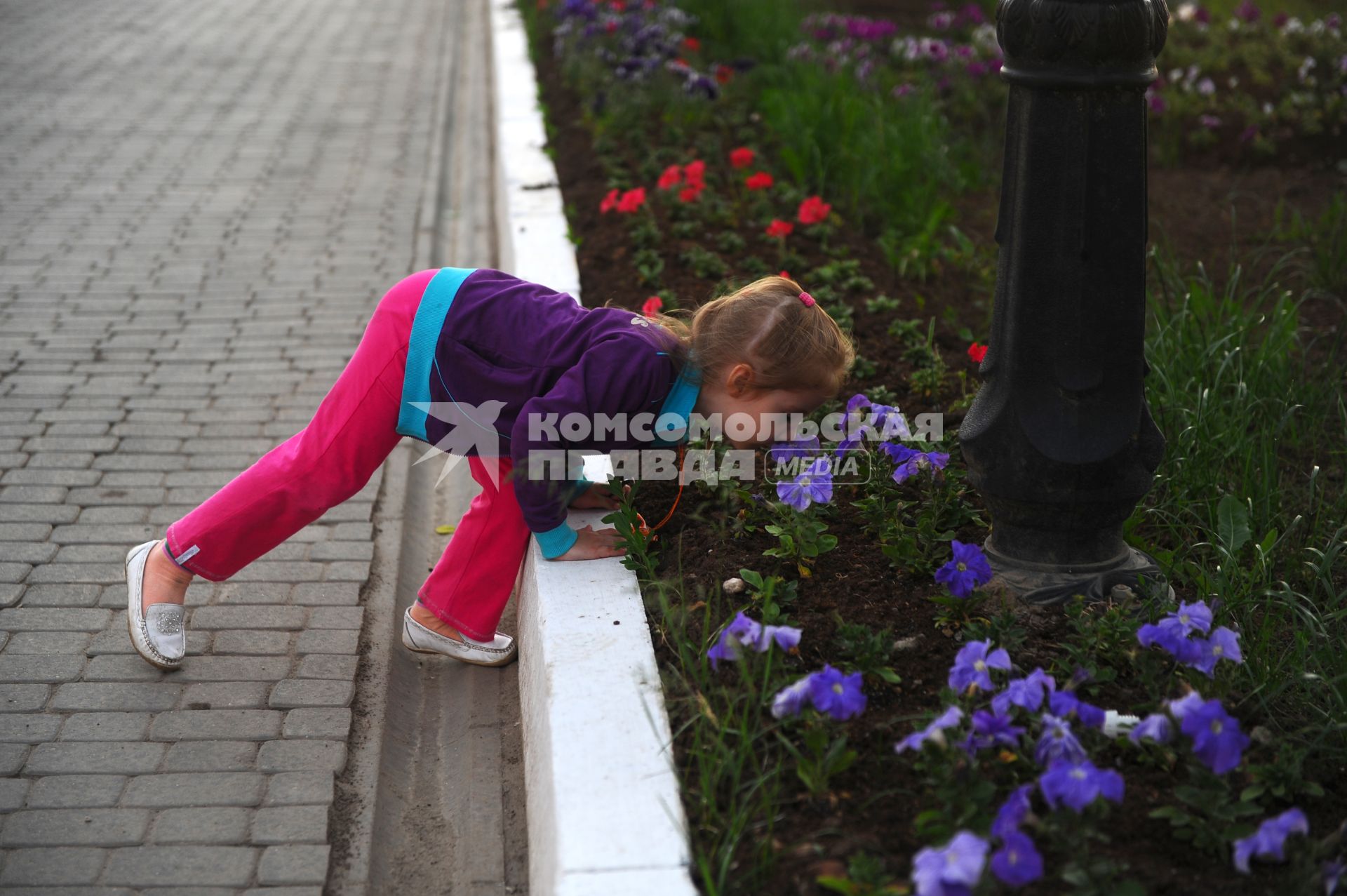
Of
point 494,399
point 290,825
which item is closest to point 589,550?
point 494,399

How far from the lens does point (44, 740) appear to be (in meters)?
2.47

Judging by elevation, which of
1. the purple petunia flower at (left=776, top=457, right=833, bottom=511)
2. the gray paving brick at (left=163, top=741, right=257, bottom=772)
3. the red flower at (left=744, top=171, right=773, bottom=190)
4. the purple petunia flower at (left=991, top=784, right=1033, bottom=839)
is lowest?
the gray paving brick at (left=163, top=741, right=257, bottom=772)

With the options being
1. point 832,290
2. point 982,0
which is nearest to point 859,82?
point 832,290

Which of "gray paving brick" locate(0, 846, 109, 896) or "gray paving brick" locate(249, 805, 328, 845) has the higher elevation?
"gray paving brick" locate(0, 846, 109, 896)

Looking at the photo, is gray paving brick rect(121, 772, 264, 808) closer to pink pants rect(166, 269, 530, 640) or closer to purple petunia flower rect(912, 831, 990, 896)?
pink pants rect(166, 269, 530, 640)

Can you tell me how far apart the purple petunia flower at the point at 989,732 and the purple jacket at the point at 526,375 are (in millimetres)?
944

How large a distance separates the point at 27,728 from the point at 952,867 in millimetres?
1926

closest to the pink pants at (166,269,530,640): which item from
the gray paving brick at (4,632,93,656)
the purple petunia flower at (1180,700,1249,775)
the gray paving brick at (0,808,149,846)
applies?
the gray paving brick at (4,632,93,656)

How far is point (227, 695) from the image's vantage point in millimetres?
2658

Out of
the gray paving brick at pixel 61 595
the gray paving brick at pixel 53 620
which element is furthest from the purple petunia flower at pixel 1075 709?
the gray paving brick at pixel 61 595

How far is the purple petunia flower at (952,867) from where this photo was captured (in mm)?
1532

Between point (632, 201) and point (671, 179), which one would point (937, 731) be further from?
point (671, 179)

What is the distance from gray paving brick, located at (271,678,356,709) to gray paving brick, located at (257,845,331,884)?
465 mm

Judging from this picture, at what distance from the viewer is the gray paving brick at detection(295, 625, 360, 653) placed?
285cm
